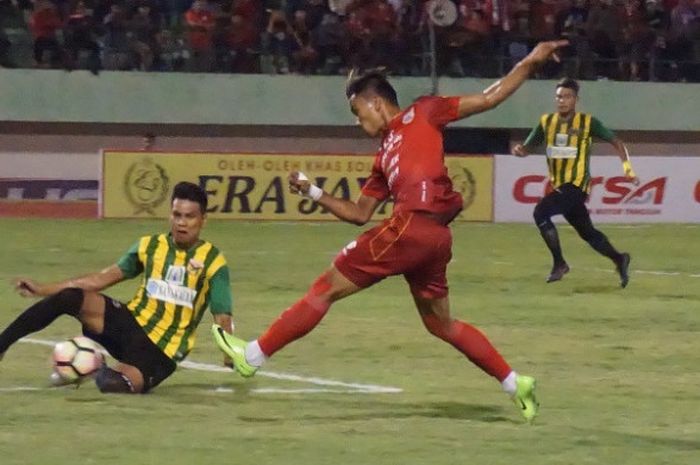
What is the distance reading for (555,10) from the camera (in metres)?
30.8

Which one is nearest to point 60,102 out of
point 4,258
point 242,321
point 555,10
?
point 555,10

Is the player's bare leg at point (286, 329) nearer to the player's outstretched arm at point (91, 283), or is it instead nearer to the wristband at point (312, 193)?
the wristband at point (312, 193)

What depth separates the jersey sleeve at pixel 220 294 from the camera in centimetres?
814

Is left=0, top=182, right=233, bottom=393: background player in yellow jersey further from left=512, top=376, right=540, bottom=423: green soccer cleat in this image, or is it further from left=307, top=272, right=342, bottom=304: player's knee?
left=512, top=376, right=540, bottom=423: green soccer cleat

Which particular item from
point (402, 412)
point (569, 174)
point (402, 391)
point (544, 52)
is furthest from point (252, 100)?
point (544, 52)

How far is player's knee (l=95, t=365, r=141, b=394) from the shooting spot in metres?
8.16

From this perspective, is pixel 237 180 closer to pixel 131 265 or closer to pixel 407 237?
pixel 131 265

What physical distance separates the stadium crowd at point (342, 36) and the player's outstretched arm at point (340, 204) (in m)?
21.7

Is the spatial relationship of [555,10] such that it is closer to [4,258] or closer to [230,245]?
[230,245]

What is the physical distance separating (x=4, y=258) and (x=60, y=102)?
12.3 m

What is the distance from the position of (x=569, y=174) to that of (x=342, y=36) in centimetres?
1522

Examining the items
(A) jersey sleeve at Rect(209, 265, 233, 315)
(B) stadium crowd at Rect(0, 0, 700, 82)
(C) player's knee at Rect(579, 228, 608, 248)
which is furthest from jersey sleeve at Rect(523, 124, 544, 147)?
(B) stadium crowd at Rect(0, 0, 700, 82)

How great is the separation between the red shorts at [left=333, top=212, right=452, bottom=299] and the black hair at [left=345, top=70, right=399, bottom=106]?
25.3 inches

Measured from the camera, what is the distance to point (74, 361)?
→ 8180 millimetres
